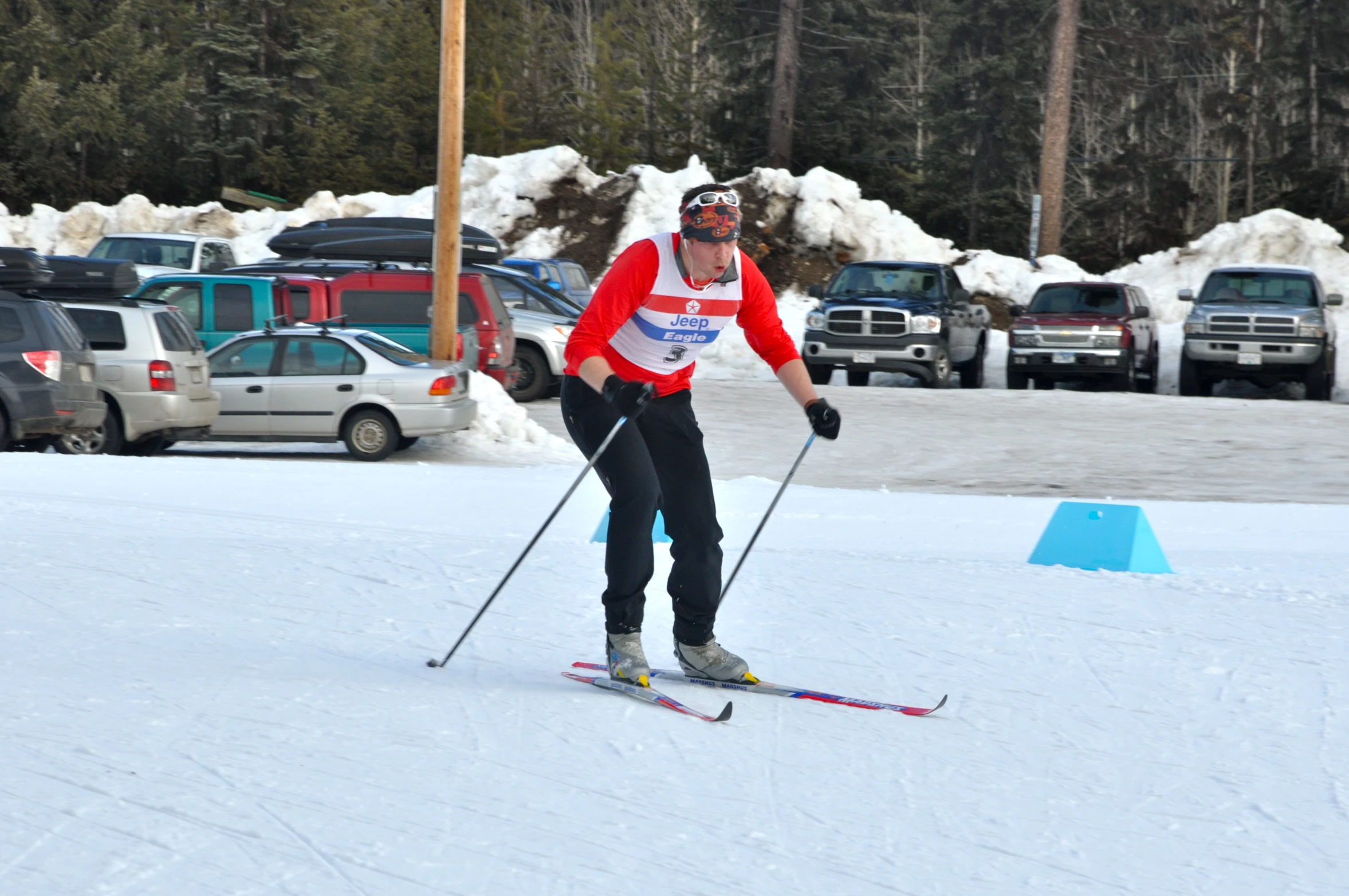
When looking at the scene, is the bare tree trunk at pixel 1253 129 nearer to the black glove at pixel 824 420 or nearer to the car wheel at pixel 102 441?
the car wheel at pixel 102 441

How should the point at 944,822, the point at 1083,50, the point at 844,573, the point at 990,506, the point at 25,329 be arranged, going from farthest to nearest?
the point at 1083,50, the point at 25,329, the point at 990,506, the point at 844,573, the point at 944,822

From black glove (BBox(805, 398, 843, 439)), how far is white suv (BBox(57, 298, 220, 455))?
31.2ft

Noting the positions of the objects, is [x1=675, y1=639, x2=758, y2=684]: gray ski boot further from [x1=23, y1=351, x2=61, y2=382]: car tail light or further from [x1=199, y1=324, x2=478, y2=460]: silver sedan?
[x1=199, y1=324, x2=478, y2=460]: silver sedan

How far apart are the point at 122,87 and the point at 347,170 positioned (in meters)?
7.44

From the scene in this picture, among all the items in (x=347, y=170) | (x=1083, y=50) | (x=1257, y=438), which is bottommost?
(x=1257, y=438)

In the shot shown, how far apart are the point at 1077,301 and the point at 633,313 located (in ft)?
61.3

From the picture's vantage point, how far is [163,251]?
25.6 m

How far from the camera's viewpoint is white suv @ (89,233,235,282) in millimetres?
25344

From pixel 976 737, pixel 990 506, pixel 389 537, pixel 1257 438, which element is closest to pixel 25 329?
pixel 389 537

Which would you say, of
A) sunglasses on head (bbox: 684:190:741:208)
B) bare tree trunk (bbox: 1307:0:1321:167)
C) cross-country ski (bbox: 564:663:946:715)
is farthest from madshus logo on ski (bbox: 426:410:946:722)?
bare tree trunk (bbox: 1307:0:1321:167)

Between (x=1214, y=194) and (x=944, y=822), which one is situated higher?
(x=1214, y=194)

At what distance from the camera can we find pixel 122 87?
4694 cm

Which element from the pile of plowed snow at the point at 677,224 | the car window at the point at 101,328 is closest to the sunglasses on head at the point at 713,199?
the car window at the point at 101,328

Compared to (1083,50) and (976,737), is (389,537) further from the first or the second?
(1083,50)
